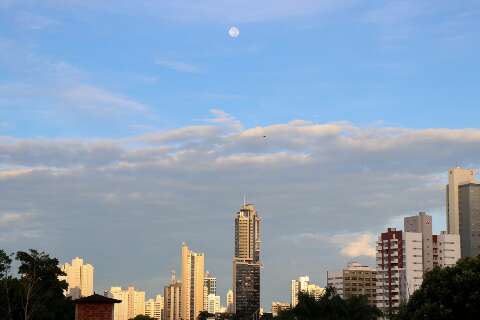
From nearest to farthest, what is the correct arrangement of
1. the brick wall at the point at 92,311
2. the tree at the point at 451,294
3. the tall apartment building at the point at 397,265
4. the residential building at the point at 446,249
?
the brick wall at the point at 92,311
the tree at the point at 451,294
the tall apartment building at the point at 397,265
the residential building at the point at 446,249

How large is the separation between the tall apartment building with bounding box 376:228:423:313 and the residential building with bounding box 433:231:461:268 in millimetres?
5782

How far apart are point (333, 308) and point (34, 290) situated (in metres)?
22.0

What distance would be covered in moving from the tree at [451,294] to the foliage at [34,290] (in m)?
27.4

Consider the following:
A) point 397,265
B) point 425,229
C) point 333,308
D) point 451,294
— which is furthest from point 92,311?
point 425,229

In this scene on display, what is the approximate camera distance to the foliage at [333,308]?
62.7 metres

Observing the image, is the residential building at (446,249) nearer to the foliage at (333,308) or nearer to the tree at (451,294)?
the foliage at (333,308)

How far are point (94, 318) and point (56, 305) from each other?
174ft

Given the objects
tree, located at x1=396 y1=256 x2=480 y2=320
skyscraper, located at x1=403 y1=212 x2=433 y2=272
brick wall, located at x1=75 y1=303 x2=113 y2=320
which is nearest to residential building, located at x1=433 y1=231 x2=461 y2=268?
skyscraper, located at x1=403 y1=212 x2=433 y2=272

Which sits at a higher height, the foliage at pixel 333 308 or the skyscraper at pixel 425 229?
the skyscraper at pixel 425 229

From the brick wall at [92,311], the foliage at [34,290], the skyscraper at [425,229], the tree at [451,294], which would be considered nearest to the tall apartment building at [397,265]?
the skyscraper at [425,229]

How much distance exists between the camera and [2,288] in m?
64.2

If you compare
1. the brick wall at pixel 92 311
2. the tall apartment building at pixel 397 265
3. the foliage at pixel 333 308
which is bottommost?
the brick wall at pixel 92 311

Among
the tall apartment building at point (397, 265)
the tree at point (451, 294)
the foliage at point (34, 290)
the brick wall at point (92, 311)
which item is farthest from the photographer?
the tall apartment building at point (397, 265)

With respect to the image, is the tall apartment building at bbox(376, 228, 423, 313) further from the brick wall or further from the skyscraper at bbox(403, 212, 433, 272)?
the brick wall
